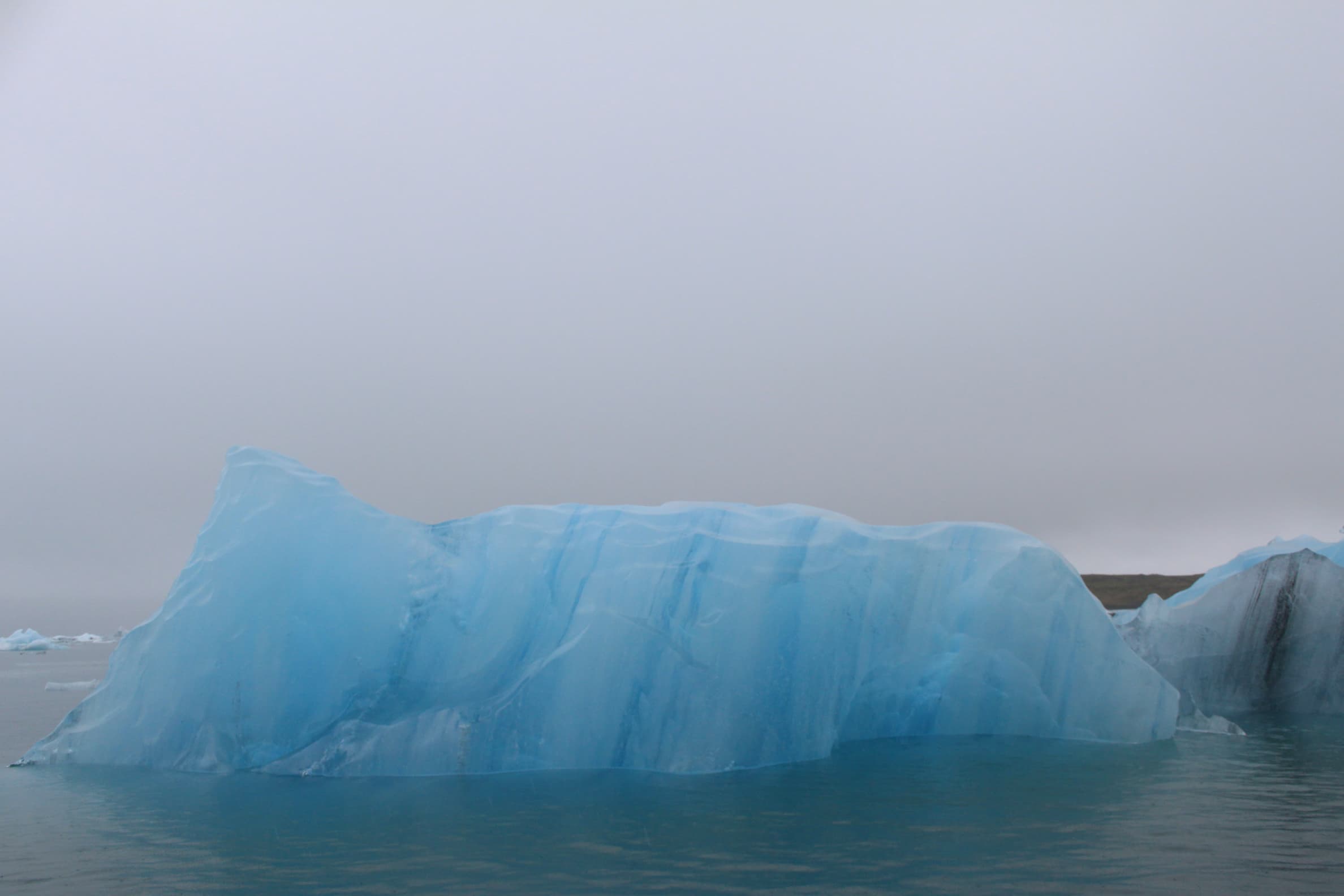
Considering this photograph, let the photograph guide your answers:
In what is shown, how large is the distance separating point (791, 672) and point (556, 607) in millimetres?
3049

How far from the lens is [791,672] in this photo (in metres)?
11.7

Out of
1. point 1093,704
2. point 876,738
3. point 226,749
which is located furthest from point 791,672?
point 226,749

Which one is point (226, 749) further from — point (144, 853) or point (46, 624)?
point (46, 624)

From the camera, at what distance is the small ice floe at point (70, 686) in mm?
19406

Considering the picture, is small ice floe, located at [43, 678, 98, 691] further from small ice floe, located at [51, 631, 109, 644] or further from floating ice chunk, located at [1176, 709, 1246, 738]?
floating ice chunk, located at [1176, 709, 1246, 738]

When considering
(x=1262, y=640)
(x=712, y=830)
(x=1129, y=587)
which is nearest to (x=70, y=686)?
(x=712, y=830)

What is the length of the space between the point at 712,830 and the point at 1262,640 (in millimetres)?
14669

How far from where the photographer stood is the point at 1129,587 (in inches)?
2061

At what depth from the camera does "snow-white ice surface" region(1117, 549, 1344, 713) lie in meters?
17.3

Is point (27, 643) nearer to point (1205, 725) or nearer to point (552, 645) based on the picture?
point (552, 645)

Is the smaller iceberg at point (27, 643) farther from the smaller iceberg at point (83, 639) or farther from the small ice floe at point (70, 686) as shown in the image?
the small ice floe at point (70, 686)

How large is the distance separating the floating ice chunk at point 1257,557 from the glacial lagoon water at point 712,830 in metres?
8.25

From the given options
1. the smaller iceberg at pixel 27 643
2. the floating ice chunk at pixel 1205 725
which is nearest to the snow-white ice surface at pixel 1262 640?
the floating ice chunk at pixel 1205 725

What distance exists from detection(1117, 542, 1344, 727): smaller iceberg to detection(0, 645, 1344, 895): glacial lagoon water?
274 inches
